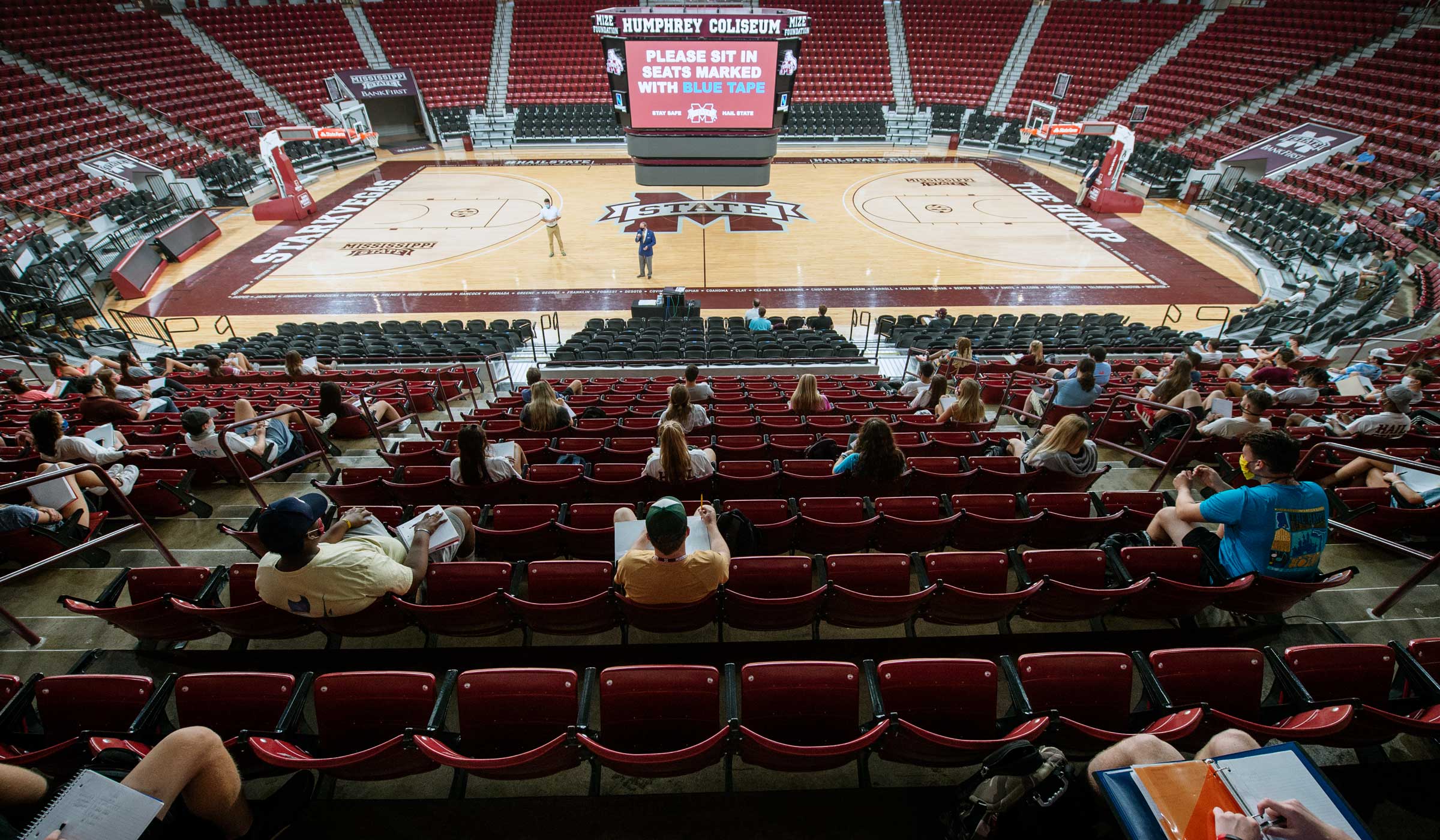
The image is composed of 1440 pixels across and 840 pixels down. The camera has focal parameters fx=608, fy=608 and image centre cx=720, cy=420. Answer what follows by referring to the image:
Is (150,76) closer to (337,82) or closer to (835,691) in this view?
(337,82)

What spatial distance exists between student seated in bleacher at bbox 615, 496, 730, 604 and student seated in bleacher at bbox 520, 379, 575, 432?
2985 mm

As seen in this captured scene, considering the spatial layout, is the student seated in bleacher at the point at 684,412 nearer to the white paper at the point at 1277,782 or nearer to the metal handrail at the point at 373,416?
the metal handrail at the point at 373,416

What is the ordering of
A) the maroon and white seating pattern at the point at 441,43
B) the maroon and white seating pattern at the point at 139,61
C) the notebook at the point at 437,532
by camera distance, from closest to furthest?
the notebook at the point at 437,532 < the maroon and white seating pattern at the point at 139,61 < the maroon and white seating pattern at the point at 441,43

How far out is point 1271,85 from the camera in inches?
890

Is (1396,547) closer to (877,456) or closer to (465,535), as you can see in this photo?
(877,456)

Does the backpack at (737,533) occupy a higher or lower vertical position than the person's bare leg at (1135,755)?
lower

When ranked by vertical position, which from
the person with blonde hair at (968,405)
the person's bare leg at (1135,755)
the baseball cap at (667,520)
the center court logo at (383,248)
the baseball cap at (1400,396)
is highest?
the baseball cap at (667,520)

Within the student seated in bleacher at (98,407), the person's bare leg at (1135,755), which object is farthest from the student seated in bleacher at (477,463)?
the student seated in bleacher at (98,407)

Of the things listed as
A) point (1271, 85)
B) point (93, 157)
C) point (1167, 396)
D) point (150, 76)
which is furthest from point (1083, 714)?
point (150, 76)

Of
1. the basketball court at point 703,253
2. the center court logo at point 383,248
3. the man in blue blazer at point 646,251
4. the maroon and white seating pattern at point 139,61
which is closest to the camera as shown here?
the basketball court at point 703,253

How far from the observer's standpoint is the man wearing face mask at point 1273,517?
10.9 ft

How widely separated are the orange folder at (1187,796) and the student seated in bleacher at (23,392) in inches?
445

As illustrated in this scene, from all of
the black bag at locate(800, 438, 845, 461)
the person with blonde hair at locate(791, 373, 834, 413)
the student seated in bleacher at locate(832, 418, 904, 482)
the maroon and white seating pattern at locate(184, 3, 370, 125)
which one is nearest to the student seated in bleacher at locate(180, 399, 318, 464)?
the black bag at locate(800, 438, 845, 461)

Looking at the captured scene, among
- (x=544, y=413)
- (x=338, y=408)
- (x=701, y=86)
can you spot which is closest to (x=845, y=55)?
(x=701, y=86)
